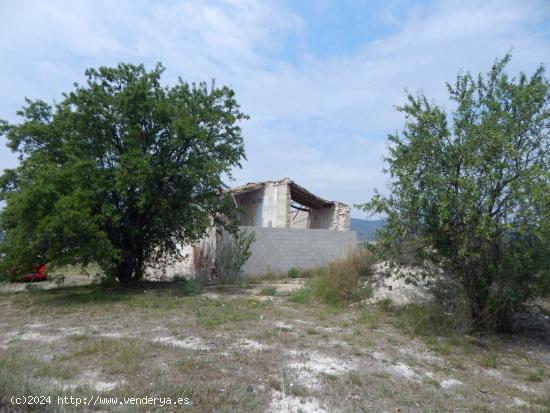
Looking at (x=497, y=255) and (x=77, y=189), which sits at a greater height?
(x=77, y=189)

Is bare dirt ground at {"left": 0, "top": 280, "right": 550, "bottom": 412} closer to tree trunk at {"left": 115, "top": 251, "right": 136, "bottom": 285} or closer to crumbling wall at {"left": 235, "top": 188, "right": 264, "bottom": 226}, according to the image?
tree trunk at {"left": 115, "top": 251, "right": 136, "bottom": 285}

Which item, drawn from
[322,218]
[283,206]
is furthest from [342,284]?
[322,218]

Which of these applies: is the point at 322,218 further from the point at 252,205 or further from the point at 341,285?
the point at 341,285

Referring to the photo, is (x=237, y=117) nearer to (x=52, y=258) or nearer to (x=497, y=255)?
(x=52, y=258)

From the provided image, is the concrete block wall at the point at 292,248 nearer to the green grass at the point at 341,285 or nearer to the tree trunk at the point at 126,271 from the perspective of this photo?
the tree trunk at the point at 126,271

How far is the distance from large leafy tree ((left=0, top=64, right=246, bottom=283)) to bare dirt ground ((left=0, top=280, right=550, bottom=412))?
6.32ft

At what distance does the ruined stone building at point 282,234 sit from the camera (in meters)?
17.4

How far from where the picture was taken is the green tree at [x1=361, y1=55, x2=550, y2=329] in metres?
6.71

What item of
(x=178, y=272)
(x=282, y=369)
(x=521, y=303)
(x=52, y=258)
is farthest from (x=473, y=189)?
(x=178, y=272)

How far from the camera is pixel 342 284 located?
1073cm

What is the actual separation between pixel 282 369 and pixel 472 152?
4.38 meters

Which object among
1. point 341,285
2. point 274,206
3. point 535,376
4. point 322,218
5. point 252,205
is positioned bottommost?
point 535,376

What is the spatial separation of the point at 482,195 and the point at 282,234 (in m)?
11.7

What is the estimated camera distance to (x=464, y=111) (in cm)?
755
